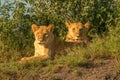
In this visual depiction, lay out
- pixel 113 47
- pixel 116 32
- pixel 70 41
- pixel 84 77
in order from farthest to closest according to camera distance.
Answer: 1. pixel 70 41
2. pixel 116 32
3. pixel 113 47
4. pixel 84 77

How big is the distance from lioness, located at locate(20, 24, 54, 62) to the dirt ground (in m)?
1.78

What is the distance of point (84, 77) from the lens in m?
8.58

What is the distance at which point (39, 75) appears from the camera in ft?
28.4

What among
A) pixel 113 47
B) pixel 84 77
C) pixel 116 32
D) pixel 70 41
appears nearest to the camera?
pixel 84 77

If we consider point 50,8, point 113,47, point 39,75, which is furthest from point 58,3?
point 39,75

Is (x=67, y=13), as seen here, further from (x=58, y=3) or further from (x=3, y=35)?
(x=3, y=35)

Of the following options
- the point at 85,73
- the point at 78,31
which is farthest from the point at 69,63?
the point at 78,31

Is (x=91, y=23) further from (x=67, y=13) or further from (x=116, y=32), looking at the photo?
(x=116, y=32)

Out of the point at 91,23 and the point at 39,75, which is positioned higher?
the point at 91,23

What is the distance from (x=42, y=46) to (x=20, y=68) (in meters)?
1.84

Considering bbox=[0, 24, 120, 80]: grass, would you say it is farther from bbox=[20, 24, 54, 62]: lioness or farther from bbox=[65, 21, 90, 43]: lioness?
bbox=[65, 21, 90, 43]: lioness

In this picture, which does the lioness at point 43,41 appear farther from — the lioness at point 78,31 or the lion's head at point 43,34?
the lioness at point 78,31

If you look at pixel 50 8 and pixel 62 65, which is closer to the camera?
pixel 62 65

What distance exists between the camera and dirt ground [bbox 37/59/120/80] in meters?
8.53
